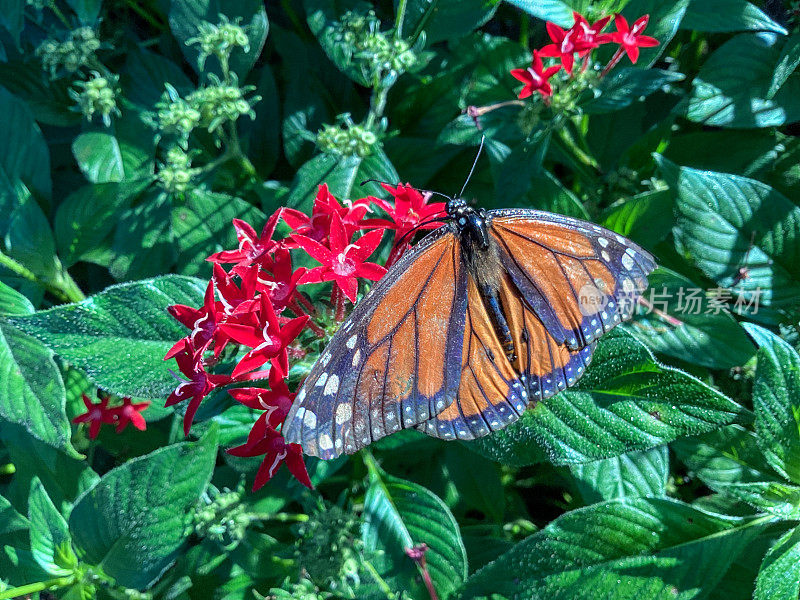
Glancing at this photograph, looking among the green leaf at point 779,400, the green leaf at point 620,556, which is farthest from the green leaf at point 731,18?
the green leaf at point 620,556

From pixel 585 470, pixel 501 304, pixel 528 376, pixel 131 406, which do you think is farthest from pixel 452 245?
pixel 131 406

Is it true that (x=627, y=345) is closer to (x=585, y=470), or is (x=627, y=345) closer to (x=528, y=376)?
(x=528, y=376)

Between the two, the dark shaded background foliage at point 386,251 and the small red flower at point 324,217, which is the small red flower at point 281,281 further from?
A: the dark shaded background foliage at point 386,251

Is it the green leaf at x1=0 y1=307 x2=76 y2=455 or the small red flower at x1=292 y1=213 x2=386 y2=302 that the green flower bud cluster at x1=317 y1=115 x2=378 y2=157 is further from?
A: the green leaf at x1=0 y1=307 x2=76 y2=455

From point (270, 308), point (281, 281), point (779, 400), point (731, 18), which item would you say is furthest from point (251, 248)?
point (731, 18)

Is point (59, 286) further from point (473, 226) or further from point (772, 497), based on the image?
point (772, 497)
